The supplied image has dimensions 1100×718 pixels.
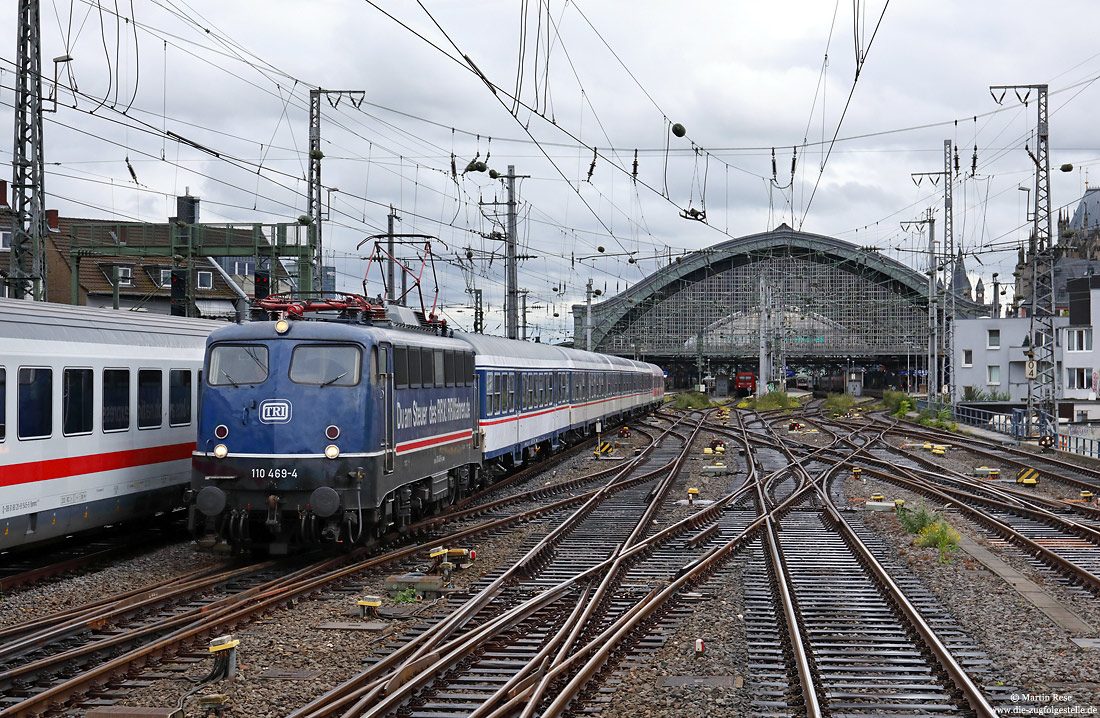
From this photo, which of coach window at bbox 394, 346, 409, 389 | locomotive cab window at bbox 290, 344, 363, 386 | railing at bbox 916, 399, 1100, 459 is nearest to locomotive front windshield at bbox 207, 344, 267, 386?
locomotive cab window at bbox 290, 344, 363, 386

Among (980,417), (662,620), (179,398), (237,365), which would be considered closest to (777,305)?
(980,417)

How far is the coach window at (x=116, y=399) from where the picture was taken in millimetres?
14250

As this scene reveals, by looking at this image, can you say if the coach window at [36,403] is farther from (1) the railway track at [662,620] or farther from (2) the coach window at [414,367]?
(2) the coach window at [414,367]

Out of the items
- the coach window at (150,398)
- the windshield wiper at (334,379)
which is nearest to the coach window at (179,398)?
the coach window at (150,398)

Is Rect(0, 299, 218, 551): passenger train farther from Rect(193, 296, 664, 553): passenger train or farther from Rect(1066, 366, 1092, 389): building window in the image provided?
Rect(1066, 366, 1092, 389): building window

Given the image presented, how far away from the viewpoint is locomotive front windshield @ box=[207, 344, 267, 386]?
1378cm

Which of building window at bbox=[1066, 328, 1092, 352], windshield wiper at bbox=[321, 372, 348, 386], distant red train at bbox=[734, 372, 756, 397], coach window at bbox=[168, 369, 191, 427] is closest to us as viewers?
windshield wiper at bbox=[321, 372, 348, 386]

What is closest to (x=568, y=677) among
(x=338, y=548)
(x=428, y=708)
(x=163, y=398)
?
(x=428, y=708)

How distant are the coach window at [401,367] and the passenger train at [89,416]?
11.6 ft

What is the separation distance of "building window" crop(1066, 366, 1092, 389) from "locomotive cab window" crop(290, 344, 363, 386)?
59387 mm

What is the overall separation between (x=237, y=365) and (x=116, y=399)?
1.91 m

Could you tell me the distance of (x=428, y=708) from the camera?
8133 mm

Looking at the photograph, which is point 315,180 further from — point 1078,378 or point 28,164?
point 1078,378

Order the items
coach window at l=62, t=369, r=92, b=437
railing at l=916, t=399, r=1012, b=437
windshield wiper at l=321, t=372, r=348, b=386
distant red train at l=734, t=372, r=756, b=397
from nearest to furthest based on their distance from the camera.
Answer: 1. coach window at l=62, t=369, r=92, b=437
2. windshield wiper at l=321, t=372, r=348, b=386
3. railing at l=916, t=399, r=1012, b=437
4. distant red train at l=734, t=372, r=756, b=397
